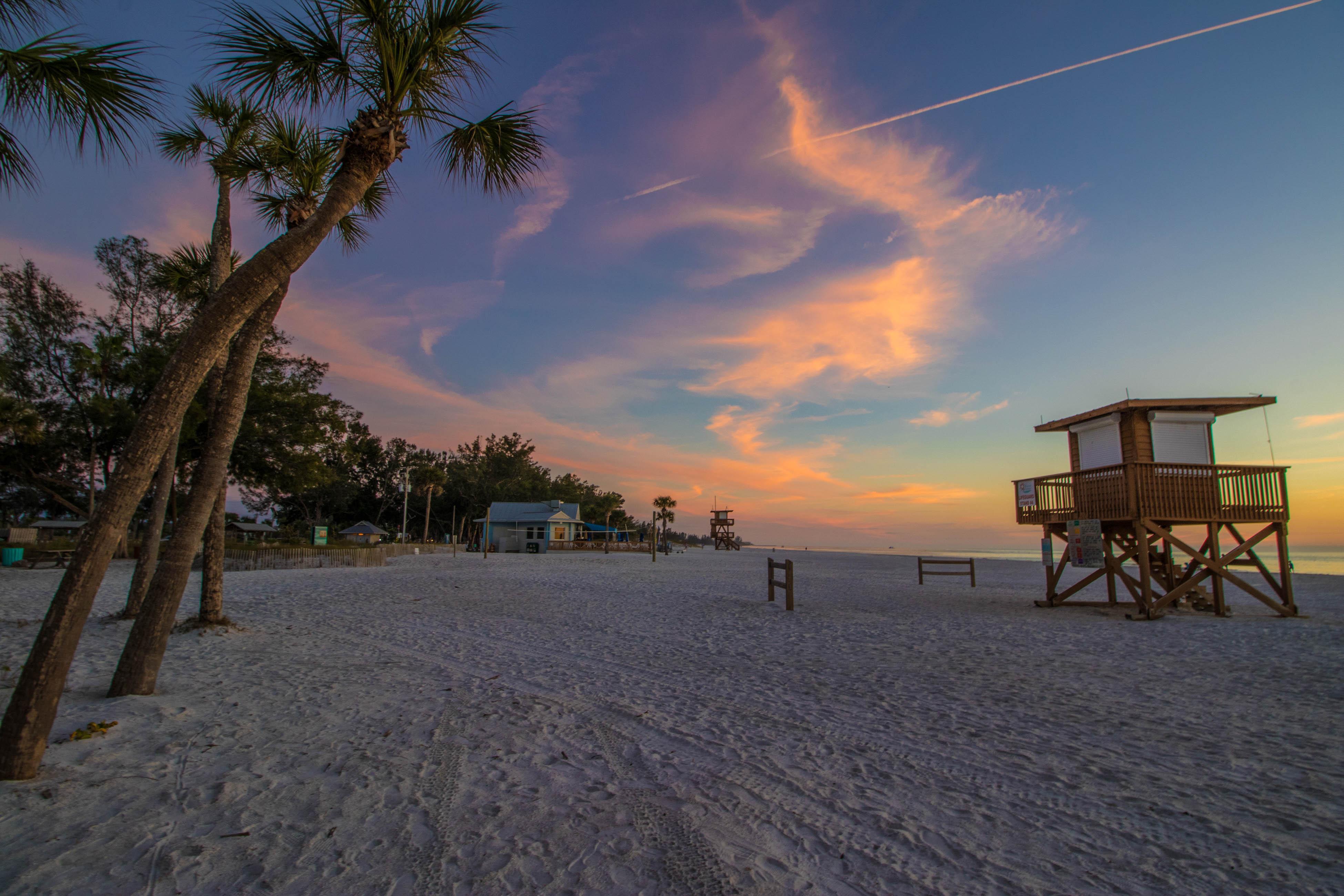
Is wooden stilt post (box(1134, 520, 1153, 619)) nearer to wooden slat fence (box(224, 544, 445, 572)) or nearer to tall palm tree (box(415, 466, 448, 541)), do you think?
wooden slat fence (box(224, 544, 445, 572))

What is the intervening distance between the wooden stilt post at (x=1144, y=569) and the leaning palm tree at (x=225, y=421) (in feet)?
49.7

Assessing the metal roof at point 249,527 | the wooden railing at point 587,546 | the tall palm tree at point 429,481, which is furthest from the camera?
the tall palm tree at point 429,481

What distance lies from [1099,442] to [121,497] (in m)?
17.3

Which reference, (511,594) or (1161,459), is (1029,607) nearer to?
(1161,459)

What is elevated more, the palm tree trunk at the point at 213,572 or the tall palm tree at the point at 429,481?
the tall palm tree at the point at 429,481

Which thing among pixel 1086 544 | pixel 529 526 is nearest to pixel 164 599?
pixel 1086 544

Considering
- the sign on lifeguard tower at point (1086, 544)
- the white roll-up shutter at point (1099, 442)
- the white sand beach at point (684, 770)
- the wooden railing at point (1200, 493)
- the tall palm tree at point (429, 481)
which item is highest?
the tall palm tree at point (429, 481)

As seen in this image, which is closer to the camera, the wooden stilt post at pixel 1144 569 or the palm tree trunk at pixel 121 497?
the palm tree trunk at pixel 121 497

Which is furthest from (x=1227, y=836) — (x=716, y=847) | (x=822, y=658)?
(x=822, y=658)

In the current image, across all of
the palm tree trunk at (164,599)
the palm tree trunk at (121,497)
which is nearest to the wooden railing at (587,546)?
the palm tree trunk at (164,599)

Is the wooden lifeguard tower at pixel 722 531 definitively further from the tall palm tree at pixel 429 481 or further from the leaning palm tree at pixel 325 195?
the leaning palm tree at pixel 325 195

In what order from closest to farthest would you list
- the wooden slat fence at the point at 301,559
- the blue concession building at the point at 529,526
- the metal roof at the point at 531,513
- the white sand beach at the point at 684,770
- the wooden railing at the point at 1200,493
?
the white sand beach at the point at 684,770 → the wooden railing at the point at 1200,493 → the wooden slat fence at the point at 301,559 → the blue concession building at the point at 529,526 → the metal roof at the point at 531,513

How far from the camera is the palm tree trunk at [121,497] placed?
12.1 feet

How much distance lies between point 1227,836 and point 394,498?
2674 inches
